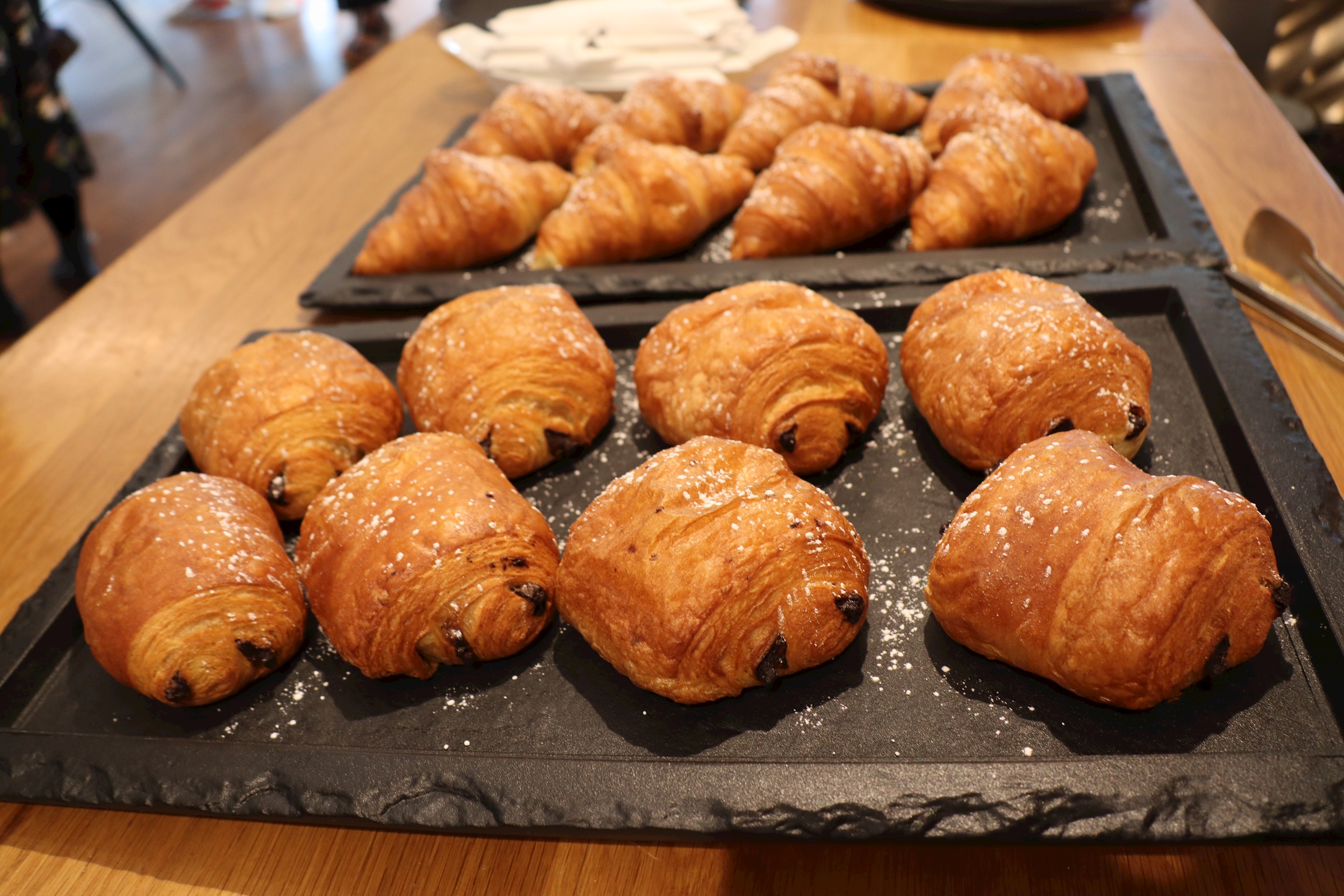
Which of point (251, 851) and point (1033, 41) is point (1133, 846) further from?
point (1033, 41)

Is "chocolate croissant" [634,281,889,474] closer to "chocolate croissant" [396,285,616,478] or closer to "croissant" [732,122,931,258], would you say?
"chocolate croissant" [396,285,616,478]

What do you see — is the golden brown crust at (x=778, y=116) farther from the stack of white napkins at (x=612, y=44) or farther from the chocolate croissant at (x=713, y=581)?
the chocolate croissant at (x=713, y=581)

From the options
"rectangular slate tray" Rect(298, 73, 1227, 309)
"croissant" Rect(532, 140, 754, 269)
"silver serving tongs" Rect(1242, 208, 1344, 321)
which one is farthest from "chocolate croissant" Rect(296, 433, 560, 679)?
"silver serving tongs" Rect(1242, 208, 1344, 321)

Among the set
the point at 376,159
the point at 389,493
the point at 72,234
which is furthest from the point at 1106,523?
the point at 72,234

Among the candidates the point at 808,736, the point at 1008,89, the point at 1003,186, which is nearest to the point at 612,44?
the point at 1008,89

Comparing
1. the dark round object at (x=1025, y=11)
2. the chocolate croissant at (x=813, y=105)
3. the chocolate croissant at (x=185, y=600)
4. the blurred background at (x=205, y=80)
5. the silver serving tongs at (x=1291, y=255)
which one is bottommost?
the blurred background at (x=205, y=80)

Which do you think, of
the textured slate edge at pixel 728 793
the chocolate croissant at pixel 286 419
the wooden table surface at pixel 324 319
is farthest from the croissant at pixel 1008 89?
the textured slate edge at pixel 728 793
